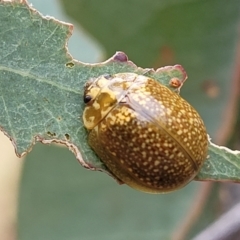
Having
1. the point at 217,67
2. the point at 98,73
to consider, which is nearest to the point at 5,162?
the point at 217,67

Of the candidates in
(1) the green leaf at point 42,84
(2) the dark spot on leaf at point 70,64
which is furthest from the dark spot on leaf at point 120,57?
(2) the dark spot on leaf at point 70,64

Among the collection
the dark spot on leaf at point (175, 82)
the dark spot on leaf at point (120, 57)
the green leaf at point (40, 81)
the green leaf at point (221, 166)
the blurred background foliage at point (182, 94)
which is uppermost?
the dark spot on leaf at point (175, 82)

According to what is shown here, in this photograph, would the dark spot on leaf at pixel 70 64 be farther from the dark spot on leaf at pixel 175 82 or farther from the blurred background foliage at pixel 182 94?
the blurred background foliage at pixel 182 94

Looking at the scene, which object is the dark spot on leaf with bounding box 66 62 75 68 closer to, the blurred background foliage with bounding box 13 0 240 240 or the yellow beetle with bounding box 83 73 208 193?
the yellow beetle with bounding box 83 73 208 193

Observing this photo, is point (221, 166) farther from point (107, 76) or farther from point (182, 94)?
point (182, 94)

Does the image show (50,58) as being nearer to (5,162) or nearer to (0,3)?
(0,3)

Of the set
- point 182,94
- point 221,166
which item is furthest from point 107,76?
point 182,94
